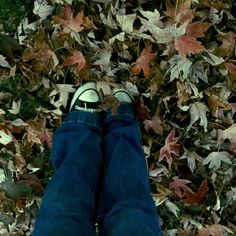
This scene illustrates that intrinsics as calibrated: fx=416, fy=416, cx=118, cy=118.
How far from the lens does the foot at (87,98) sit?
163 centimetres

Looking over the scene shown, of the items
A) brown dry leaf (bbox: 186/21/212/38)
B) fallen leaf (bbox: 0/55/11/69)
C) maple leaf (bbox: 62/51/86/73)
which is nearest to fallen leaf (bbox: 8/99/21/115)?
Result: fallen leaf (bbox: 0/55/11/69)

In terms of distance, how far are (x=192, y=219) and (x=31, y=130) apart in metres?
0.76

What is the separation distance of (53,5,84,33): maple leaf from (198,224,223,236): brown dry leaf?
0.94 metres

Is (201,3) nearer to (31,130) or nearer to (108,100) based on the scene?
(108,100)

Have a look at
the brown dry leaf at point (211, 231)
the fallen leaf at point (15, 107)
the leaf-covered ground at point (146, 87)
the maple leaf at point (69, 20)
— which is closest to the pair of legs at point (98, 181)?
the leaf-covered ground at point (146, 87)

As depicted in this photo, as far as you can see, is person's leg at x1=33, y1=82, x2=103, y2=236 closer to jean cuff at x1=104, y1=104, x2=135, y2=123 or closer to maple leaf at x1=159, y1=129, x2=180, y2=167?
jean cuff at x1=104, y1=104, x2=135, y2=123

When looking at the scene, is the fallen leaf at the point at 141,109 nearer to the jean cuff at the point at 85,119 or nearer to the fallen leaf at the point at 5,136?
the jean cuff at the point at 85,119

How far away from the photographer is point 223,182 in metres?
1.69

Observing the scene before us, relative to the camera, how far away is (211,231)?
171 centimetres

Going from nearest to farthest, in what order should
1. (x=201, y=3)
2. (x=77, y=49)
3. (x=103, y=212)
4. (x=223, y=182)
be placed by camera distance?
(x=103, y=212) → (x=201, y=3) → (x=77, y=49) → (x=223, y=182)

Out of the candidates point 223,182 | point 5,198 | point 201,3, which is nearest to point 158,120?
point 223,182

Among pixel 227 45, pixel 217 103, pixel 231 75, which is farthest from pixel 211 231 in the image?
pixel 227 45

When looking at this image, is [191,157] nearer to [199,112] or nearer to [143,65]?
[199,112]

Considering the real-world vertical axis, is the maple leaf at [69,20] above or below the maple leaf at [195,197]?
above
